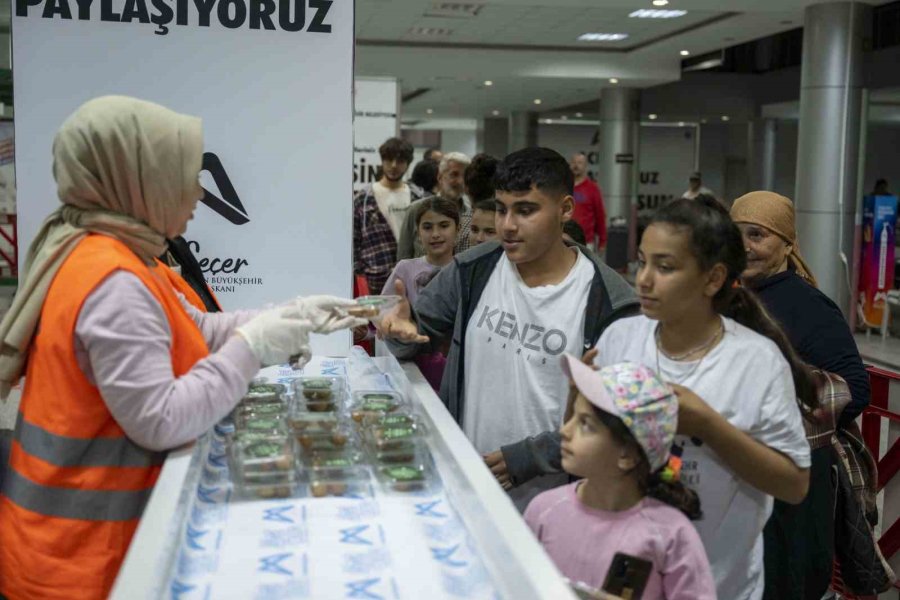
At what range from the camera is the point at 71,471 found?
5.99 ft

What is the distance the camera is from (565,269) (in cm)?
267

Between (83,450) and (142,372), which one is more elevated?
(142,372)

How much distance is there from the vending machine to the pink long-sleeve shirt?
10.1 metres

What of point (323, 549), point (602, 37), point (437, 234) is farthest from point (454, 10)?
point (323, 549)

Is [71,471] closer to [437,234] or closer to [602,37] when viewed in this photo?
[437,234]

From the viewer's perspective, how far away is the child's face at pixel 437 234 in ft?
13.9

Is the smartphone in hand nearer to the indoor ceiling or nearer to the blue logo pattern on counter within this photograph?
the blue logo pattern on counter

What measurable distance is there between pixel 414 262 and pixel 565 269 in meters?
1.59

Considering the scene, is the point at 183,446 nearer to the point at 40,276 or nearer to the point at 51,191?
the point at 40,276

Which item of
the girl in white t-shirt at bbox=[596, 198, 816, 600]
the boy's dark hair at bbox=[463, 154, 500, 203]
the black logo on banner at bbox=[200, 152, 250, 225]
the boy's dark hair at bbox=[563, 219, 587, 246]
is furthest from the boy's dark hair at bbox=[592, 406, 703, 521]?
the boy's dark hair at bbox=[463, 154, 500, 203]

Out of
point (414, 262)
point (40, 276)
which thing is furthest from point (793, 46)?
point (40, 276)

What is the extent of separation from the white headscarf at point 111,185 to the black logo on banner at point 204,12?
4.40 ft

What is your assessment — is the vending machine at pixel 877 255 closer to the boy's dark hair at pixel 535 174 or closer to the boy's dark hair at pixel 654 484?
the boy's dark hair at pixel 535 174

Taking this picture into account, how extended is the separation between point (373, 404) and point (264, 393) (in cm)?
28
